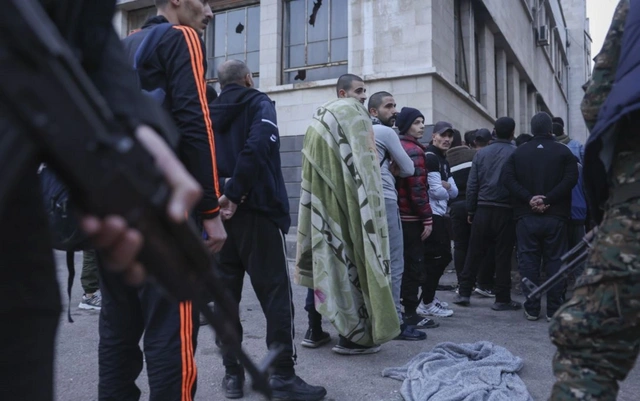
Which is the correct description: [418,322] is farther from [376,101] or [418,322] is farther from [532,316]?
[376,101]

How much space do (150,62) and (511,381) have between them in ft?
8.54

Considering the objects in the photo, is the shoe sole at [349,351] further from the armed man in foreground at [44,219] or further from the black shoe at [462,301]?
the armed man in foreground at [44,219]

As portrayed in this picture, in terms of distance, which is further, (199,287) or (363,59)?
(363,59)

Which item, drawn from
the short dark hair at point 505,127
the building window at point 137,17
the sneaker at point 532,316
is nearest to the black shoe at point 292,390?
the sneaker at point 532,316

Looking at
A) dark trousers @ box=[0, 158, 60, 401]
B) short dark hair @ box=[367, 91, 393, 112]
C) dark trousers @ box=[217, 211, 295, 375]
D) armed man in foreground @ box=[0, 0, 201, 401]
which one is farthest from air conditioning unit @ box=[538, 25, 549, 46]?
dark trousers @ box=[0, 158, 60, 401]

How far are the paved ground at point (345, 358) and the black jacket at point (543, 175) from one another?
113cm

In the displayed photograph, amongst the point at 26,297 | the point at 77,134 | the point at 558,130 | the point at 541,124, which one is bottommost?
the point at 26,297

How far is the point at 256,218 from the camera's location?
3.34m

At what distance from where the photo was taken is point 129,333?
2207 mm

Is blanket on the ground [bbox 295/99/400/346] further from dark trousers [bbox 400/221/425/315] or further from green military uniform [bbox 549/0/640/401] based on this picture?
green military uniform [bbox 549/0/640/401]

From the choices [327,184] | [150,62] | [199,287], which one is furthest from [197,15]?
[199,287]

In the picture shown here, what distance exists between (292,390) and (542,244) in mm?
3602

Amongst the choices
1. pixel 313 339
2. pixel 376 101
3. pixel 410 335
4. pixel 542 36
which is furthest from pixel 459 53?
pixel 313 339

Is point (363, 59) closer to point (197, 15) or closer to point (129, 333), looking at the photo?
point (197, 15)
